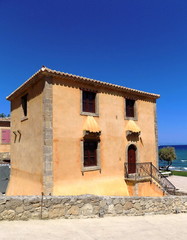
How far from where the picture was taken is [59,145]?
11.1 m

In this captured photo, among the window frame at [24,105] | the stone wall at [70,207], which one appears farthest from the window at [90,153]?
the window frame at [24,105]

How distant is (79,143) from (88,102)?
2.66 meters

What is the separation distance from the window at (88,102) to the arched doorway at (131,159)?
419 centimetres

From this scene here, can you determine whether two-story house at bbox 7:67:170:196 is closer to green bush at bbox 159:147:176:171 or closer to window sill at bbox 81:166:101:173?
window sill at bbox 81:166:101:173

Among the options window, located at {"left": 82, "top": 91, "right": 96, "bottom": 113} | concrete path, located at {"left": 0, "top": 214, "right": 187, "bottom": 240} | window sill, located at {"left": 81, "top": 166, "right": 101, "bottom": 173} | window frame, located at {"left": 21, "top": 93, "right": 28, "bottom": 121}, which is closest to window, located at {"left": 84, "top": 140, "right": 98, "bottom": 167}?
window sill, located at {"left": 81, "top": 166, "right": 101, "bottom": 173}

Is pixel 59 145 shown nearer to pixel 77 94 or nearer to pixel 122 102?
pixel 77 94

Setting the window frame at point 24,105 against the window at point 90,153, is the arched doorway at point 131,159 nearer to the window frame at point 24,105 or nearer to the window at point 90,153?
the window at point 90,153

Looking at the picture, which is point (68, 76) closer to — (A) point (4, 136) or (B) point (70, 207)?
(B) point (70, 207)

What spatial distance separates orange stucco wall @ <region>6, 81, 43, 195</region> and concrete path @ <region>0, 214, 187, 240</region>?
494 centimetres

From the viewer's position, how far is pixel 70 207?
6793mm

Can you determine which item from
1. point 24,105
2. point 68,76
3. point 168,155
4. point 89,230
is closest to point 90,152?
point 68,76

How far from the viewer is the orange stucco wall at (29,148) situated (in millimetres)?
11220

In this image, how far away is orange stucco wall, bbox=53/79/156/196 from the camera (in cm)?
1115

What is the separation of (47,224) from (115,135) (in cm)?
858
